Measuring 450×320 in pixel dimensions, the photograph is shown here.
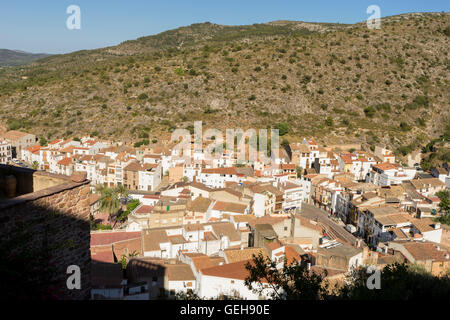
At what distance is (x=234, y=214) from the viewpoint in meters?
18.9

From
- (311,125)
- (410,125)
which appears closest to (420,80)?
(410,125)

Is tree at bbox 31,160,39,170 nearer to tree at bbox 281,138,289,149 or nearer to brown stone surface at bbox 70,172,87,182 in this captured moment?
tree at bbox 281,138,289,149

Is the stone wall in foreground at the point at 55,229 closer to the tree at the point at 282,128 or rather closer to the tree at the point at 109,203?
the tree at the point at 109,203

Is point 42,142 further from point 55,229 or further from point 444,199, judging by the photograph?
point 55,229

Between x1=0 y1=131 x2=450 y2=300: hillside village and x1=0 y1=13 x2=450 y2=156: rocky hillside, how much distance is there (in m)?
4.82

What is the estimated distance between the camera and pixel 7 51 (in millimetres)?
131250

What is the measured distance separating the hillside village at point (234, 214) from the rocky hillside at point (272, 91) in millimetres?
4817

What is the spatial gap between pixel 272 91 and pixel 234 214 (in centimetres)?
2938

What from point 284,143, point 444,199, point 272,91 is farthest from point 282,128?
point 444,199
